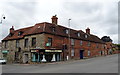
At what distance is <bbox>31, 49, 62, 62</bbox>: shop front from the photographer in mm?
25500

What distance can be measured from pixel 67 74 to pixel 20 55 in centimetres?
2189

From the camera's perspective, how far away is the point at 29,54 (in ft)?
91.5

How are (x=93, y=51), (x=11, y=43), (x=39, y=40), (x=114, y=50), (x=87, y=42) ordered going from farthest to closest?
(x=114, y=50) → (x=93, y=51) → (x=87, y=42) → (x=11, y=43) → (x=39, y=40)

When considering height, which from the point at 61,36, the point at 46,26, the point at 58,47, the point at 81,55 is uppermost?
the point at 46,26

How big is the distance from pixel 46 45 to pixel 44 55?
77.4 inches

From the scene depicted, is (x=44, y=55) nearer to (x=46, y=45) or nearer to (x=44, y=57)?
(x=44, y=57)

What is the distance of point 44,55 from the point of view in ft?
84.4

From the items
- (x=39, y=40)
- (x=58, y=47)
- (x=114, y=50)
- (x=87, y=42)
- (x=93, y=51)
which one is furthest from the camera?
(x=114, y=50)

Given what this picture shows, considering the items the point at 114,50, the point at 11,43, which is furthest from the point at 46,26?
the point at 114,50

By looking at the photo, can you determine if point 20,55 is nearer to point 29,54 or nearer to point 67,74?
point 29,54

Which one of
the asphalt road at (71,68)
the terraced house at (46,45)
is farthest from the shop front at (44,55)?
the asphalt road at (71,68)

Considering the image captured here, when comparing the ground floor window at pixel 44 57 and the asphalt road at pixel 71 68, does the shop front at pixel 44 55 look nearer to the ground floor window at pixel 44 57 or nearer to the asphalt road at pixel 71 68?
the ground floor window at pixel 44 57

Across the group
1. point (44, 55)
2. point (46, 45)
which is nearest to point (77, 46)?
point (46, 45)

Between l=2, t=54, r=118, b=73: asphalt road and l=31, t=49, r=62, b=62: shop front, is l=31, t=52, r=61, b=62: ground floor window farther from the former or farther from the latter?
l=2, t=54, r=118, b=73: asphalt road
